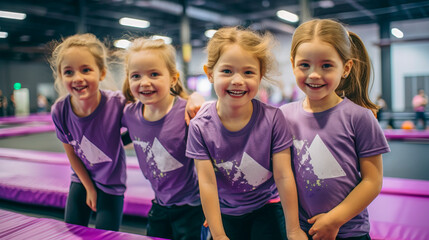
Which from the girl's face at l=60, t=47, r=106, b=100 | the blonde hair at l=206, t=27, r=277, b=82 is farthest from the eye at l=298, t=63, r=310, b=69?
the girl's face at l=60, t=47, r=106, b=100

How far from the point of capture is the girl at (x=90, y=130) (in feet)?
4.75

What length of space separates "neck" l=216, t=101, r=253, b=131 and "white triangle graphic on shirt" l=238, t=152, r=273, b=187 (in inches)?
4.1

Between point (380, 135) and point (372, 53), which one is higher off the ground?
point (372, 53)

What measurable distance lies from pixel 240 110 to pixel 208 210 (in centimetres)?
37

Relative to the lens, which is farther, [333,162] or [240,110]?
[240,110]

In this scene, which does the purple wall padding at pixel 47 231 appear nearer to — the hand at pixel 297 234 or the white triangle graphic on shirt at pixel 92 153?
the white triangle graphic on shirt at pixel 92 153

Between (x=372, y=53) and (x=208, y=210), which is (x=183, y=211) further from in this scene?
(x=372, y=53)

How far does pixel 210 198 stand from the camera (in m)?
1.07

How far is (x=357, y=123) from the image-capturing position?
1.00m

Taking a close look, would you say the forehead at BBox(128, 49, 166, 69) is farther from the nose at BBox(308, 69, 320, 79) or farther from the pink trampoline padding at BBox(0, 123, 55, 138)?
the pink trampoline padding at BBox(0, 123, 55, 138)

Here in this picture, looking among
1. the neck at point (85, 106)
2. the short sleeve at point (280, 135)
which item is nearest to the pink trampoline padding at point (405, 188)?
the short sleeve at point (280, 135)

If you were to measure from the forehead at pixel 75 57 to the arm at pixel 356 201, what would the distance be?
1.20 metres

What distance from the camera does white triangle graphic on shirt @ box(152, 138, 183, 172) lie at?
1334 millimetres

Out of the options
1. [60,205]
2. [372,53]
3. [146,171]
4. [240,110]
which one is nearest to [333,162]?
[240,110]
